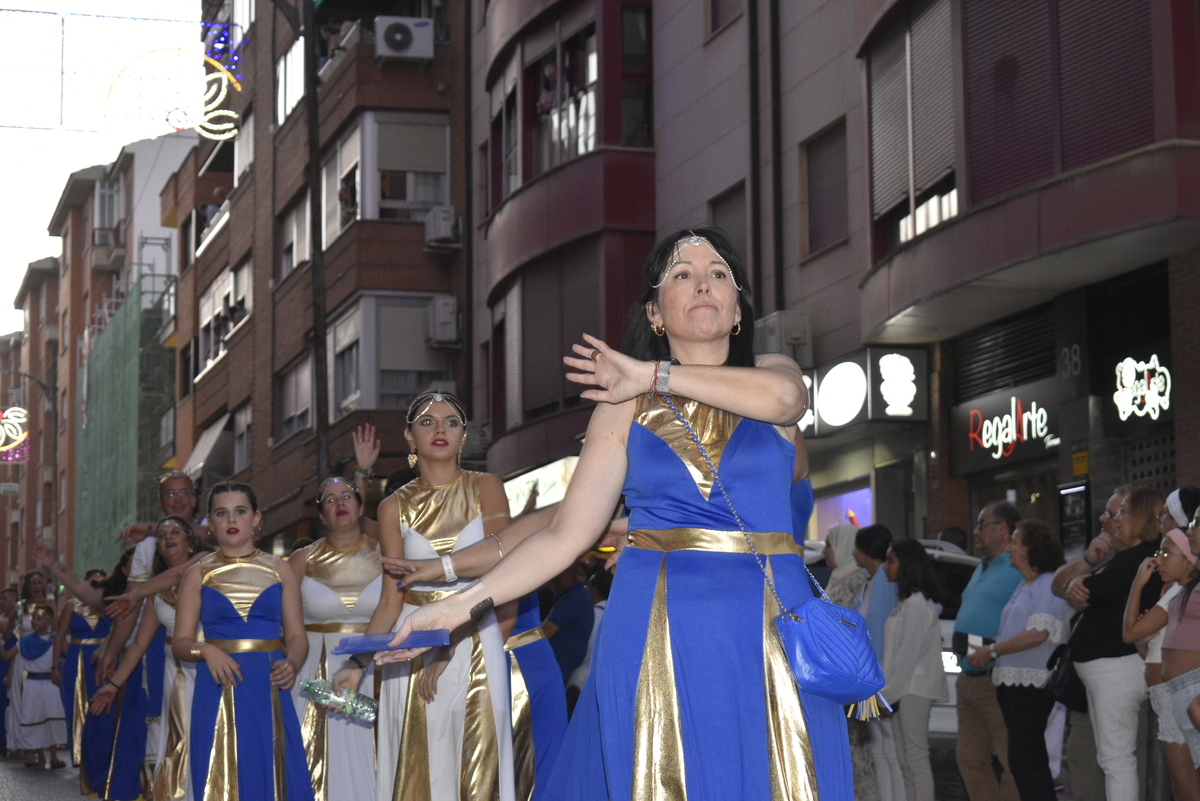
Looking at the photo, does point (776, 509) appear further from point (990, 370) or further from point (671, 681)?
point (990, 370)

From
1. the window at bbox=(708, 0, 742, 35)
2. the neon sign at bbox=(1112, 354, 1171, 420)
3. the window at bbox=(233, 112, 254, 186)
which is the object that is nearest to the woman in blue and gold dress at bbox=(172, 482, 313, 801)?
the neon sign at bbox=(1112, 354, 1171, 420)

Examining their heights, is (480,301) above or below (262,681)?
above

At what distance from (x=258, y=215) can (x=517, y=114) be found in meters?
16.7

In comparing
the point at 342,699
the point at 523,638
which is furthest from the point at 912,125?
the point at 342,699

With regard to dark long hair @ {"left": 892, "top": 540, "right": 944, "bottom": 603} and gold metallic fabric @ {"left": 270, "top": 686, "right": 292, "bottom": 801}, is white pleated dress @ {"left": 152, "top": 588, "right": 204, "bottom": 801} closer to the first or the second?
Result: gold metallic fabric @ {"left": 270, "top": 686, "right": 292, "bottom": 801}

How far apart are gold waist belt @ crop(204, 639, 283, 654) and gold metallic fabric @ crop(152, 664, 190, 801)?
1.41ft

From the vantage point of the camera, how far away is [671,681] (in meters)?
4.39

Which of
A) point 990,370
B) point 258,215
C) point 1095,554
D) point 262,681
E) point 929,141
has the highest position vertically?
point 258,215

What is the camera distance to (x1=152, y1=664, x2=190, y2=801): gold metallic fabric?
396 inches

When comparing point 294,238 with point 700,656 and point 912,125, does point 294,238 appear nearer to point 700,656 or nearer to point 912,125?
point 912,125

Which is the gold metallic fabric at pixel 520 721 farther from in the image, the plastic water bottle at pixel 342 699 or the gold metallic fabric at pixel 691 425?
the gold metallic fabric at pixel 691 425

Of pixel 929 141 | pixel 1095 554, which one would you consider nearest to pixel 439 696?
pixel 1095 554

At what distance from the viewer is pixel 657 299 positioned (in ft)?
15.5

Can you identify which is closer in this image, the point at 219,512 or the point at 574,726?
the point at 574,726
